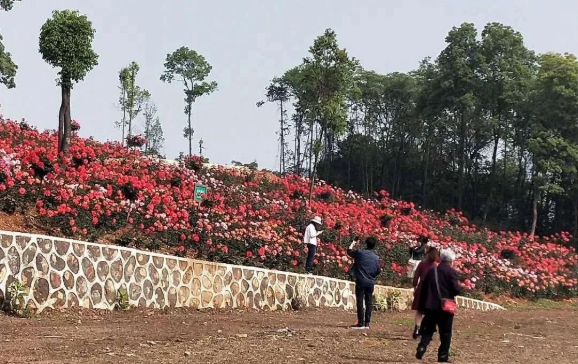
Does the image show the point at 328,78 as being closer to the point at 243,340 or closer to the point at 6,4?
the point at 6,4

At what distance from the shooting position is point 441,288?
876 centimetres

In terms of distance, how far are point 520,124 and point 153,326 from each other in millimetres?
34982

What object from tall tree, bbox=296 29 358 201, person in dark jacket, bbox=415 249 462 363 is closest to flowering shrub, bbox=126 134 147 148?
tall tree, bbox=296 29 358 201

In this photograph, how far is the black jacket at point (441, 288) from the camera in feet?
28.7

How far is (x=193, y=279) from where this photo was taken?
47.4ft

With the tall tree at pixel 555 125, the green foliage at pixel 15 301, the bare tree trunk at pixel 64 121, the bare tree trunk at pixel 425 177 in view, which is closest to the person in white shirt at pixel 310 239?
the bare tree trunk at pixel 64 121

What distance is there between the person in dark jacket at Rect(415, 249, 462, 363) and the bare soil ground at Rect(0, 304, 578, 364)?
0.26 m

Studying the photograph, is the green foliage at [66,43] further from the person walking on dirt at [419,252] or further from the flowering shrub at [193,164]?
the person walking on dirt at [419,252]

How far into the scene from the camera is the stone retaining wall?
39.0ft

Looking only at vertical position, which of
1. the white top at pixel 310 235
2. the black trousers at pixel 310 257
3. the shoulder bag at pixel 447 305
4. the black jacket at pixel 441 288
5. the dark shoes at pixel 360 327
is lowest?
the dark shoes at pixel 360 327

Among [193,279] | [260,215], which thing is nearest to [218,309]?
[193,279]

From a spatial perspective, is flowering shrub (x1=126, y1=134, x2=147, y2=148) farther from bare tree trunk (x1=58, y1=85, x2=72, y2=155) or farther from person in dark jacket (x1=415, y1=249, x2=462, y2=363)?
person in dark jacket (x1=415, y1=249, x2=462, y2=363)

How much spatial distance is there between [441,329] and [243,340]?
2.52 meters

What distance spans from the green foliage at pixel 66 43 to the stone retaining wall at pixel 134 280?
668 cm
